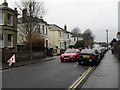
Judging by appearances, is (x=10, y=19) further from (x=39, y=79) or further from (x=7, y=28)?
(x=39, y=79)

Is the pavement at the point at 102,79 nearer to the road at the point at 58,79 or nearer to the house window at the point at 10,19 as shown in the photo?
the road at the point at 58,79

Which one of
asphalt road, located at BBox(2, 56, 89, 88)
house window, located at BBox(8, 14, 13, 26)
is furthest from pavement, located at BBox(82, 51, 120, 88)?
house window, located at BBox(8, 14, 13, 26)

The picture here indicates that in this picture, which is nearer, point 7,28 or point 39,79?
point 39,79

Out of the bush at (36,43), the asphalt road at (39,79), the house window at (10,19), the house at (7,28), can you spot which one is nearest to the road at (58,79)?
the asphalt road at (39,79)

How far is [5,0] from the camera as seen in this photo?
78.3 ft

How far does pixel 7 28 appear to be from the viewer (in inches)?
798

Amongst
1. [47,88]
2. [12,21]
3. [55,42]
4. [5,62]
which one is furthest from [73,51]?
[55,42]

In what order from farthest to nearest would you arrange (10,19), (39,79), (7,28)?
1. (10,19)
2. (7,28)
3. (39,79)

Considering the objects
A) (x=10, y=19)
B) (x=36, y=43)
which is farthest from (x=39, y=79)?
(x=10, y=19)

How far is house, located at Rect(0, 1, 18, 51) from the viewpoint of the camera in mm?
19938

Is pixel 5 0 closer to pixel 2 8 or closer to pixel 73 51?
pixel 2 8

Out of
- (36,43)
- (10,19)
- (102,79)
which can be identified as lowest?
(102,79)

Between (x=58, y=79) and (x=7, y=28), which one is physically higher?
(x=7, y=28)

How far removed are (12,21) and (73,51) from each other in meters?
10.3
